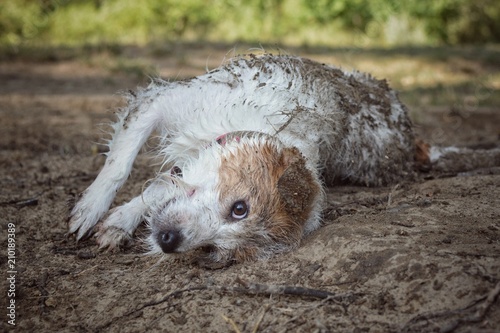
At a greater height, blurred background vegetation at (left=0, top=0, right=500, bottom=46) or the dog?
the dog

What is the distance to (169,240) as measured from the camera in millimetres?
3264

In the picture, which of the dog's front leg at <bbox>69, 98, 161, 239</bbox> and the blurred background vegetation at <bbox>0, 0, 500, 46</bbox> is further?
the blurred background vegetation at <bbox>0, 0, 500, 46</bbox>

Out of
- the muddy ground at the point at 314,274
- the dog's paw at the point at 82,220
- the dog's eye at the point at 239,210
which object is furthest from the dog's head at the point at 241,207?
the dog's paw at the point at 82,220

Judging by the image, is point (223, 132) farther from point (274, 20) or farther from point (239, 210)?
point (274, 20)

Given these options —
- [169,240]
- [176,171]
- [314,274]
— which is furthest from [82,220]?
[314,274]

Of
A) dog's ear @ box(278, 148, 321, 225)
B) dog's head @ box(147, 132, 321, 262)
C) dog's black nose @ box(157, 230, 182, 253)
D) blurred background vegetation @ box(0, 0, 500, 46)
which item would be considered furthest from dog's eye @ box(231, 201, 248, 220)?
blurred background vegetation @ box(0, 0, 500, 46)

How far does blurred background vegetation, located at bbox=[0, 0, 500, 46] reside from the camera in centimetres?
1523

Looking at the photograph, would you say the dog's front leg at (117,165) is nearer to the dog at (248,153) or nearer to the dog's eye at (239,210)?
the dog at (248,153)

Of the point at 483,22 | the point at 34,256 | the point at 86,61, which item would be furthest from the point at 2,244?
the point at 483,22

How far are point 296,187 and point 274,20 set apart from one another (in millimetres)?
14500

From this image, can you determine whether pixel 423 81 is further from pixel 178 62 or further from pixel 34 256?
pixel 34 256

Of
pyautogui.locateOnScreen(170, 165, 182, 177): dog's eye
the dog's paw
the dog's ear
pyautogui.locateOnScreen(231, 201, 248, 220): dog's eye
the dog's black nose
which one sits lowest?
the dog's paw

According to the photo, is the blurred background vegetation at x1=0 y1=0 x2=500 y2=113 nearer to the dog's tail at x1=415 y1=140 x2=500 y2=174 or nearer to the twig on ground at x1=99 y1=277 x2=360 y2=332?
the dog's tail at x1=415 y1=140 x2=500 y2=174

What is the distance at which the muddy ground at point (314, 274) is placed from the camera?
2793mm
